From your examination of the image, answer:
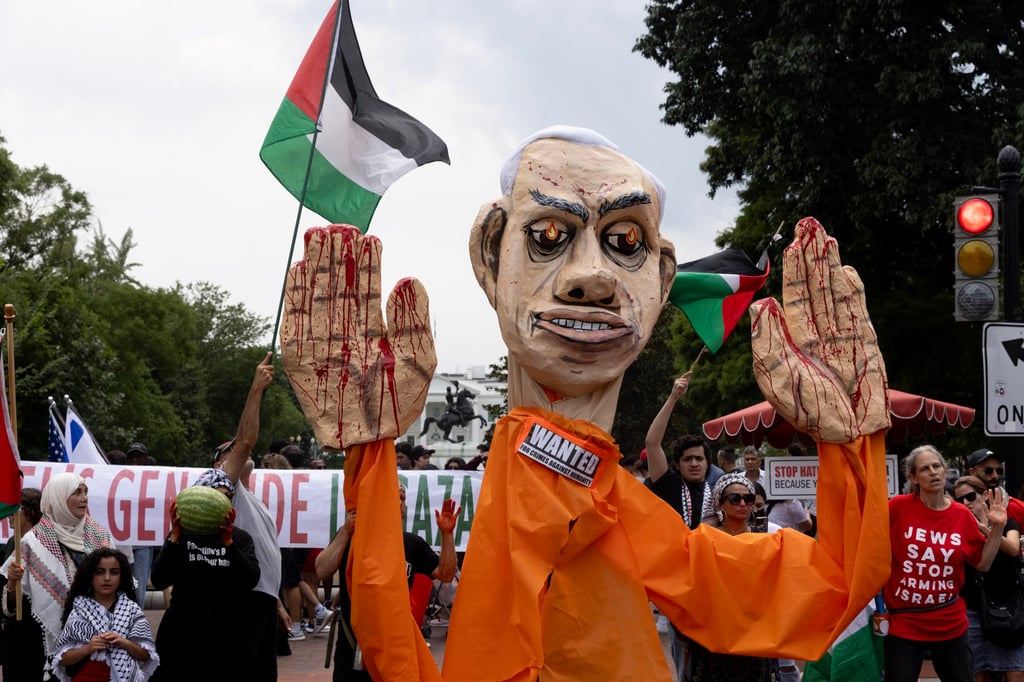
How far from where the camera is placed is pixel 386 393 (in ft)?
13.4

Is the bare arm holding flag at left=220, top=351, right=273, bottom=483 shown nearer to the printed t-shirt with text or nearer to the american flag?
the printed t-shirt with text

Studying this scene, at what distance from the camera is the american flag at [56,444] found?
11.5 meters

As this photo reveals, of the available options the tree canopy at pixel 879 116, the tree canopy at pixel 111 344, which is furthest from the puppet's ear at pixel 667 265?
the tree canopy at pixel 111 344

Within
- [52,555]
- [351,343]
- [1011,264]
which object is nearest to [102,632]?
[52,555]

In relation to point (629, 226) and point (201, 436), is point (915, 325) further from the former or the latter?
point (201, 436)

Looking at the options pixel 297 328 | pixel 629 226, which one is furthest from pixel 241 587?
pixel 629 226

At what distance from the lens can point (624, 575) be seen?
4.20m

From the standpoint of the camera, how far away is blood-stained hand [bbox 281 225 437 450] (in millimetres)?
4066

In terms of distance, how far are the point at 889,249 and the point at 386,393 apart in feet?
49.6

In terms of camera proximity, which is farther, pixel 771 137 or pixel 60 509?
pixel 771 137

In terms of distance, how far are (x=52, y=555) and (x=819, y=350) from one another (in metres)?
4.48

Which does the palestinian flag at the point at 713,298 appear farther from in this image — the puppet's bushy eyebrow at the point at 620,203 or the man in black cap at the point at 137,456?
the man in black cap at the point at 137,456

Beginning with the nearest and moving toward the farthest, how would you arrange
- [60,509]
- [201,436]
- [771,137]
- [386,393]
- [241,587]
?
[386,393] < [241,587] < [60,509] < [771,137] < [201,436]

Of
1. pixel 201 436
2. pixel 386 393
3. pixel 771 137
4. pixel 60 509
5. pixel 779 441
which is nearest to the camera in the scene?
pixel 386 393
